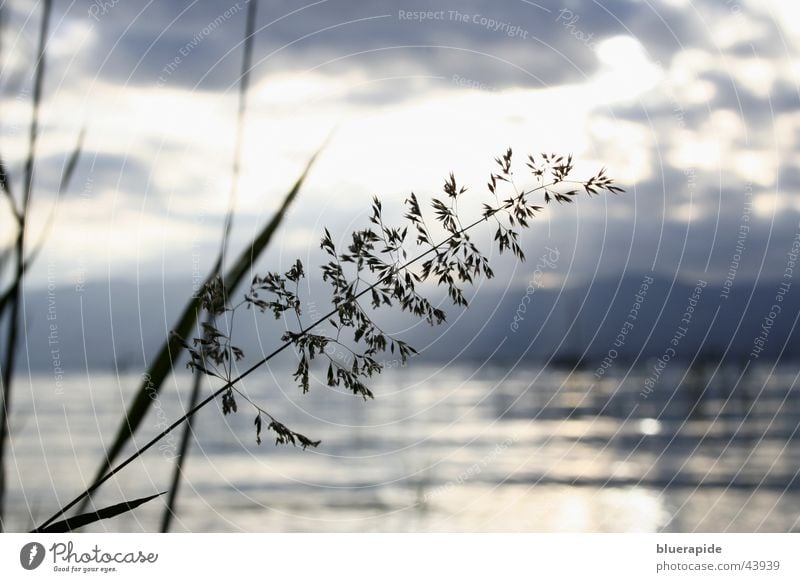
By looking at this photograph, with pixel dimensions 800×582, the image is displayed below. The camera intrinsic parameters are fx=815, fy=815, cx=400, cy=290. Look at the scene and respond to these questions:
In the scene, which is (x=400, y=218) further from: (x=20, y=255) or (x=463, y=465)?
(x=463, y=465)

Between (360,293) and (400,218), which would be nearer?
(360,293)

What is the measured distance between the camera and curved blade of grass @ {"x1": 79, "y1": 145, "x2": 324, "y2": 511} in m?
0.95

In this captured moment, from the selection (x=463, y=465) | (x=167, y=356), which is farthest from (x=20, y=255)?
(x=463, y=465)

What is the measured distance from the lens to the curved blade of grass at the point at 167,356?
3.11 feet

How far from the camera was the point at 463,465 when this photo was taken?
12648 millimetres

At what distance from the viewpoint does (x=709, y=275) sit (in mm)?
3457
